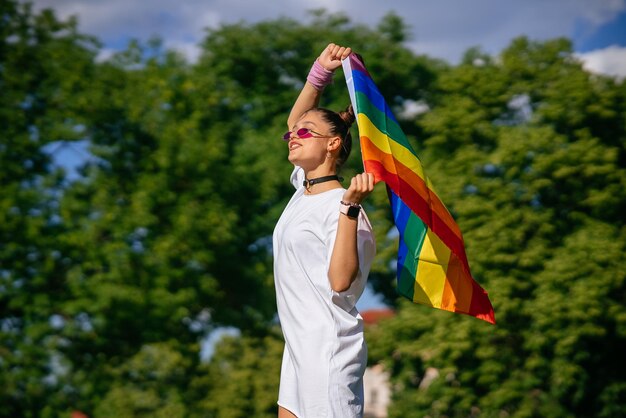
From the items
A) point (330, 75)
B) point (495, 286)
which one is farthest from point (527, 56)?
point (330, 75)

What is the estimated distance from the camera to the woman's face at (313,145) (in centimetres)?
399

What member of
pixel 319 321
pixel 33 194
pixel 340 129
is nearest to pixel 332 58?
pixel 340 129

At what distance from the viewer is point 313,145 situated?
3.98m

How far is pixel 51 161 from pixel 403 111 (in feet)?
28.7

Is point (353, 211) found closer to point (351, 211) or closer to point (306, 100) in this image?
point (351, 211)

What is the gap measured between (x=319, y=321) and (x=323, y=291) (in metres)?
0.11

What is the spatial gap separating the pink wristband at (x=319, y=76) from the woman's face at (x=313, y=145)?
57 cm

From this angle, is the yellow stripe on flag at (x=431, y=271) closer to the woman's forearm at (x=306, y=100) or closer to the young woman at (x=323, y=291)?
the young woman at (x=323, y=291)

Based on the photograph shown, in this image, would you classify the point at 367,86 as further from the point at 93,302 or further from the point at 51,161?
the point at 51,161

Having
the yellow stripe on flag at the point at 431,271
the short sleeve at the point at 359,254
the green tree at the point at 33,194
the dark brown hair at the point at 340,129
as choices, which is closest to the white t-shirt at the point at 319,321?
the short sleeve at the point at 359,254

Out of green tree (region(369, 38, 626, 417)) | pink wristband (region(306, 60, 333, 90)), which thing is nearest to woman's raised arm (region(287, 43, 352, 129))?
pink wristband (region(306, 60, 333, 90))

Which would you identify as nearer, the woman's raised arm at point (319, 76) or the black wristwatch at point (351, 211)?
the black wristwatch at point (351, 211)

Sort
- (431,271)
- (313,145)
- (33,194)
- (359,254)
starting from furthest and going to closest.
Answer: (33,194) < (431,271) < (313,145) < (359,254)

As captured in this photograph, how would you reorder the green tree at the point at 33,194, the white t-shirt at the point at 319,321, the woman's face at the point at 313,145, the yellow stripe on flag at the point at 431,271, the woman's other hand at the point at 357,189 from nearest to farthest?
the woman's other hand at the point at 357,189 < the white t-shirt at the point at 319,321 < the woman's face at the point at 313,145 < the yellow stripe on flag at the point at 431,271 < the green tree at the point at 33,194
